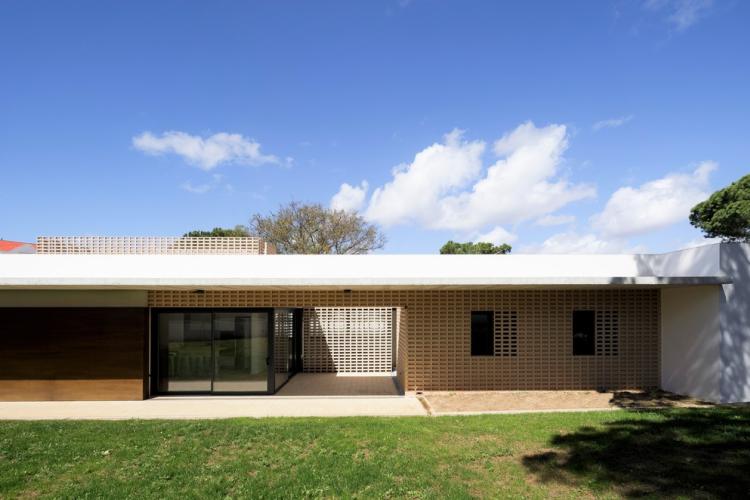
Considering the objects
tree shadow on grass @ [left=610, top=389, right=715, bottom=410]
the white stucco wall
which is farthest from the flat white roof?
tree shadow on grass @ [left=610, top=389, right=715, bottom=410]

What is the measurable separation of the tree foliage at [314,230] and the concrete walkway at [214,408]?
64.9 feet

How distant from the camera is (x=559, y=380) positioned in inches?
435

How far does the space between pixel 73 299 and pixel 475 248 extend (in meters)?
40.0

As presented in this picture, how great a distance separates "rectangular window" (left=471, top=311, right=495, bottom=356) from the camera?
11.1m

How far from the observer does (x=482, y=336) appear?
11.1 metres

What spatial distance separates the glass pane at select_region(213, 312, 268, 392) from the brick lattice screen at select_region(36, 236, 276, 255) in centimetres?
223

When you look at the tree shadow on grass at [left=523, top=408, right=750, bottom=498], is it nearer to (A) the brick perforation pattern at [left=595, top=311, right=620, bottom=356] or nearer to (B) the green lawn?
(B) the green lawn

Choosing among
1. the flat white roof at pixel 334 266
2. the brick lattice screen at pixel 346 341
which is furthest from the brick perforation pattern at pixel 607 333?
the brick lattice screen at pixel 346 341

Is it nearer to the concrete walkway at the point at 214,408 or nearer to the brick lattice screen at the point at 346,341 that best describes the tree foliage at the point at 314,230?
the brick lattice screen at the point at 346,341

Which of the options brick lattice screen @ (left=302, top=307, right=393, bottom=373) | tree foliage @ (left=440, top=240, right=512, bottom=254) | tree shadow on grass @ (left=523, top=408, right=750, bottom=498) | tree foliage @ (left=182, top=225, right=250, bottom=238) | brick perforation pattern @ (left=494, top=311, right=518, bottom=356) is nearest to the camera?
tree shadow on grass @ (left=523, top=408, right=750, bottom=498)

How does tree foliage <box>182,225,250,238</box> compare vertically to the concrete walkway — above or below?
above

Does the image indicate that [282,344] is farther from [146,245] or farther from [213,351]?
[146,245]

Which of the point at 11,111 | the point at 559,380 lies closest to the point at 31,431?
the point at 11,111

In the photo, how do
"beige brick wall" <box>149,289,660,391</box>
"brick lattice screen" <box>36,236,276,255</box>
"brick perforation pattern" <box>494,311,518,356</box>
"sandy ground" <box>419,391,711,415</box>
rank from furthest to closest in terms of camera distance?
"brick lattice screen" <box>36,236,276,255</box> < "brick perforation pattern" <box>494,311,518,356</box> < "beige brick wall" <box>149,289,660,391</box> < "sandy ground" <box>419,391,711,415</box>
